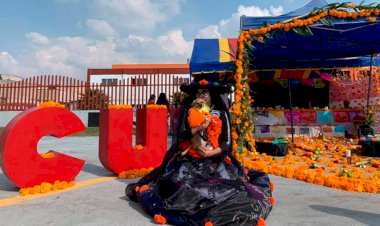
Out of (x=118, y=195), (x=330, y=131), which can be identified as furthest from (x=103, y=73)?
(x=118, y=195)

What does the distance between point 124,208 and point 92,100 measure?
57.4 ft

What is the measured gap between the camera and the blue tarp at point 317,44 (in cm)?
888

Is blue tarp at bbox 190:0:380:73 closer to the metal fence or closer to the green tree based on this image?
the metal fence

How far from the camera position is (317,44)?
37.8 feet

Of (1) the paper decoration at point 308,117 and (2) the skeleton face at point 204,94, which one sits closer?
(2) the skeleton face at point 204,94

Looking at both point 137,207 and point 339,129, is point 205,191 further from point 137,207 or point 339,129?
point 339,129

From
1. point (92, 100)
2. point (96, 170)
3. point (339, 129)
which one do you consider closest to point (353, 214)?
point (96, 170)

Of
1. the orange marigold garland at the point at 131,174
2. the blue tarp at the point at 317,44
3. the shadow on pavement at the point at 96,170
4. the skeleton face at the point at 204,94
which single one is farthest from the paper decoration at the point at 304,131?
the skeleton face at the point at 204,94

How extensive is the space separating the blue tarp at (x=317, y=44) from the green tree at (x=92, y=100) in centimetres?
1070

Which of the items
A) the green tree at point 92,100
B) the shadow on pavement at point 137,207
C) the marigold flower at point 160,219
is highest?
the green tree at point 92,100

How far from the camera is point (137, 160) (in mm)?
6172

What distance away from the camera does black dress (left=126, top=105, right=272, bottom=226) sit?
3.15 metres

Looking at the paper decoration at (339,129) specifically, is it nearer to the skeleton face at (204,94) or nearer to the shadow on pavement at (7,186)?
the skeleton face at (204,94)

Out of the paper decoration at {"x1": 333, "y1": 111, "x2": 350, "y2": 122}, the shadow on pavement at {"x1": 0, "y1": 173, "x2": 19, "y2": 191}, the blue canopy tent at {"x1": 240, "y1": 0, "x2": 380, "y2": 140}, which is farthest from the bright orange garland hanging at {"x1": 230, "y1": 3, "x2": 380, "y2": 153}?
the paper decoration at {"x1": 333, "y1": 111, "x2": 350, "y2": 122}
